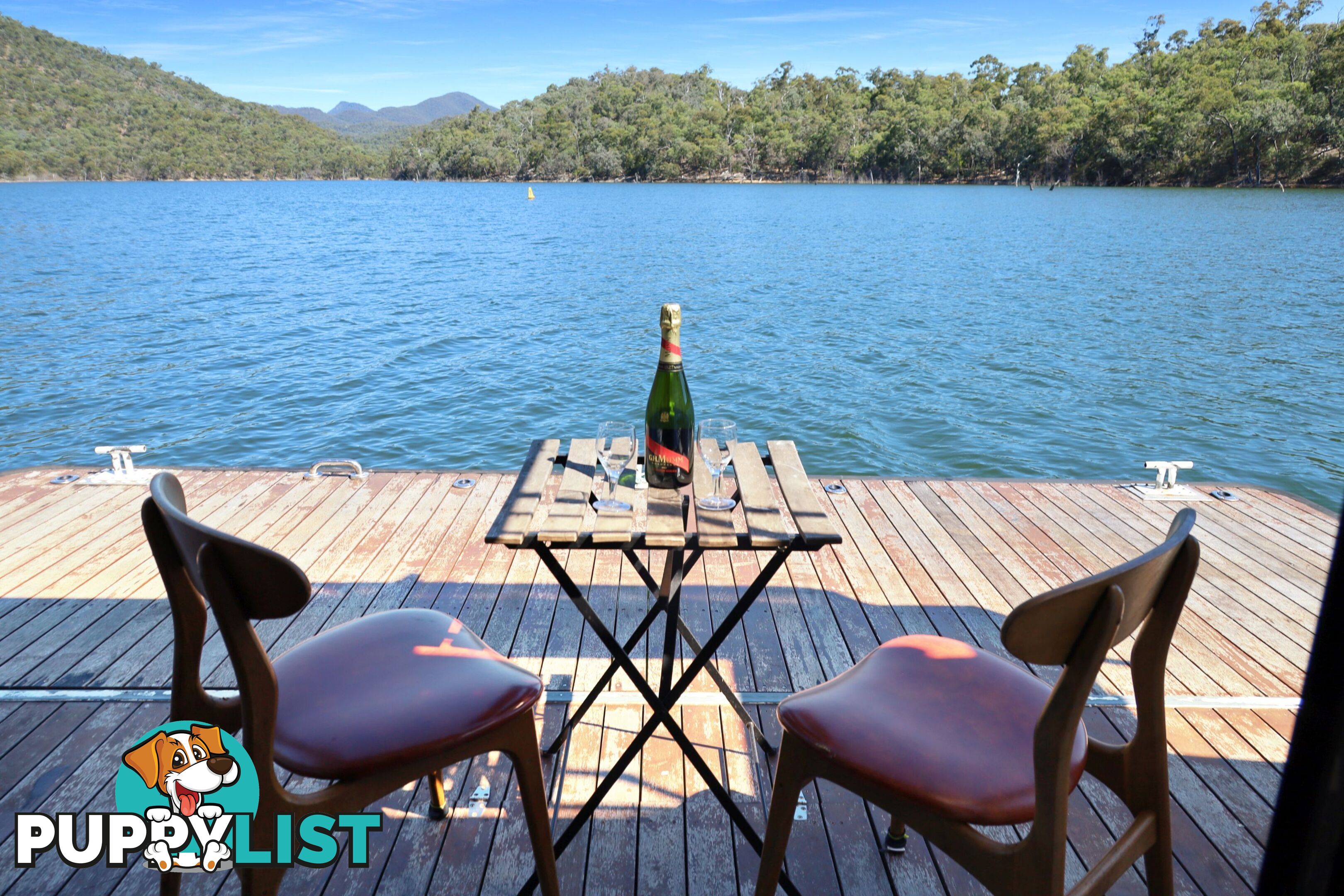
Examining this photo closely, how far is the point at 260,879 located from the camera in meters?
1.24

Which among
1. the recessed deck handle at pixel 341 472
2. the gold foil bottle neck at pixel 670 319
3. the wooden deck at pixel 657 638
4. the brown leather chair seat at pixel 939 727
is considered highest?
the gold foil bottle neck at pixel 670 319

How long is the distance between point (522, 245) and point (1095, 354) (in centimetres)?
1830

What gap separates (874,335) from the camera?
12.6 meters

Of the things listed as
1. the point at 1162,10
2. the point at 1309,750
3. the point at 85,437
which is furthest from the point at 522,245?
the point at 1162,10

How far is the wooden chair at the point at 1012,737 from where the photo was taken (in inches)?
41.3

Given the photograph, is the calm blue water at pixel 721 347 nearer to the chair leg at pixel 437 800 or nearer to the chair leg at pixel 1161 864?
the chair leg at pixel 1161 864

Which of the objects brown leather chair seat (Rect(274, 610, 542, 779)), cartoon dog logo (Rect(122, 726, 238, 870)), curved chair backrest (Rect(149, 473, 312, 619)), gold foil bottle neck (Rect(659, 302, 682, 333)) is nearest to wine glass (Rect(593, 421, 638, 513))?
gold foil bottle neck (Rect(659, 302, 682, 333))

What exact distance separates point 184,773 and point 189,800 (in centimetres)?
5

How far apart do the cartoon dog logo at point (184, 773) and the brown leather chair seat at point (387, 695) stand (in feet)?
0.50

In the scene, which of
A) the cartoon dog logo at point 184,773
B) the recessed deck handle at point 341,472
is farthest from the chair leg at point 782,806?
the recessed deck handle at point 341,472

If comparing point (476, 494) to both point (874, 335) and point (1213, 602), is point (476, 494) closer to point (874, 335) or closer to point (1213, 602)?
point (1213, 602)

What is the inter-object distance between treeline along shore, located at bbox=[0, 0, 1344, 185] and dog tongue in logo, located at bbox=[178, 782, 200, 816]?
179 ft

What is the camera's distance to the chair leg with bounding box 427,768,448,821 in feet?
5.98

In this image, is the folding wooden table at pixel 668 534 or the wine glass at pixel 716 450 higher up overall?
the wine glass at pixel 716 450
